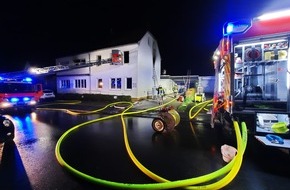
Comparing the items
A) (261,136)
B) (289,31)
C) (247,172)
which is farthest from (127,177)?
(289,31)

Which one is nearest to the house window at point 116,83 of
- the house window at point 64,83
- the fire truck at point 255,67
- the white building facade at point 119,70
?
the white building facade at point 119,70

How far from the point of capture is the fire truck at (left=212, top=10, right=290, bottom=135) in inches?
180

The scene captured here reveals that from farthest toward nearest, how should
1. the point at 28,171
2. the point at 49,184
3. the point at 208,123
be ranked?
the point at 208,123, the point at 28,171, the point at 49,184

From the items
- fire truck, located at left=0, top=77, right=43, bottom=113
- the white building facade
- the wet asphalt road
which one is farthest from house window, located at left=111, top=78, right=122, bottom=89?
the wet asphalt road

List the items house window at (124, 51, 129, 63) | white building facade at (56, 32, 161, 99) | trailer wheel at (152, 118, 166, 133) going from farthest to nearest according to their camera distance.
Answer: house window at (124, 51, 129, 63) < white building facade at (56, 32, 161, 99) < trailer wheel at (152, 118, 166, 133)

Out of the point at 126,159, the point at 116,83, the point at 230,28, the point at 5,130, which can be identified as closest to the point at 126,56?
the point at 116,83

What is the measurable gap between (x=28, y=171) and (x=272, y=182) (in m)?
5.27

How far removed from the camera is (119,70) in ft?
66.2

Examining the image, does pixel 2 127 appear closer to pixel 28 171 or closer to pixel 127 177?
pixel 28 171

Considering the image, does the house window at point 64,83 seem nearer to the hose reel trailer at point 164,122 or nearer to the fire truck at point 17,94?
the fire truck at point 17,94

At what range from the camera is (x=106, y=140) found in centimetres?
657

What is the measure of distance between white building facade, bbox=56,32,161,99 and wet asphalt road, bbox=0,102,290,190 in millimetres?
12273

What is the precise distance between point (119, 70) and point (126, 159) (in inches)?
633

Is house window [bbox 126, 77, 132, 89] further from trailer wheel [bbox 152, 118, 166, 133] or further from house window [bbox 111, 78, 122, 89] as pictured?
trailer wheel [bbox 152, 118, 166, 133]
